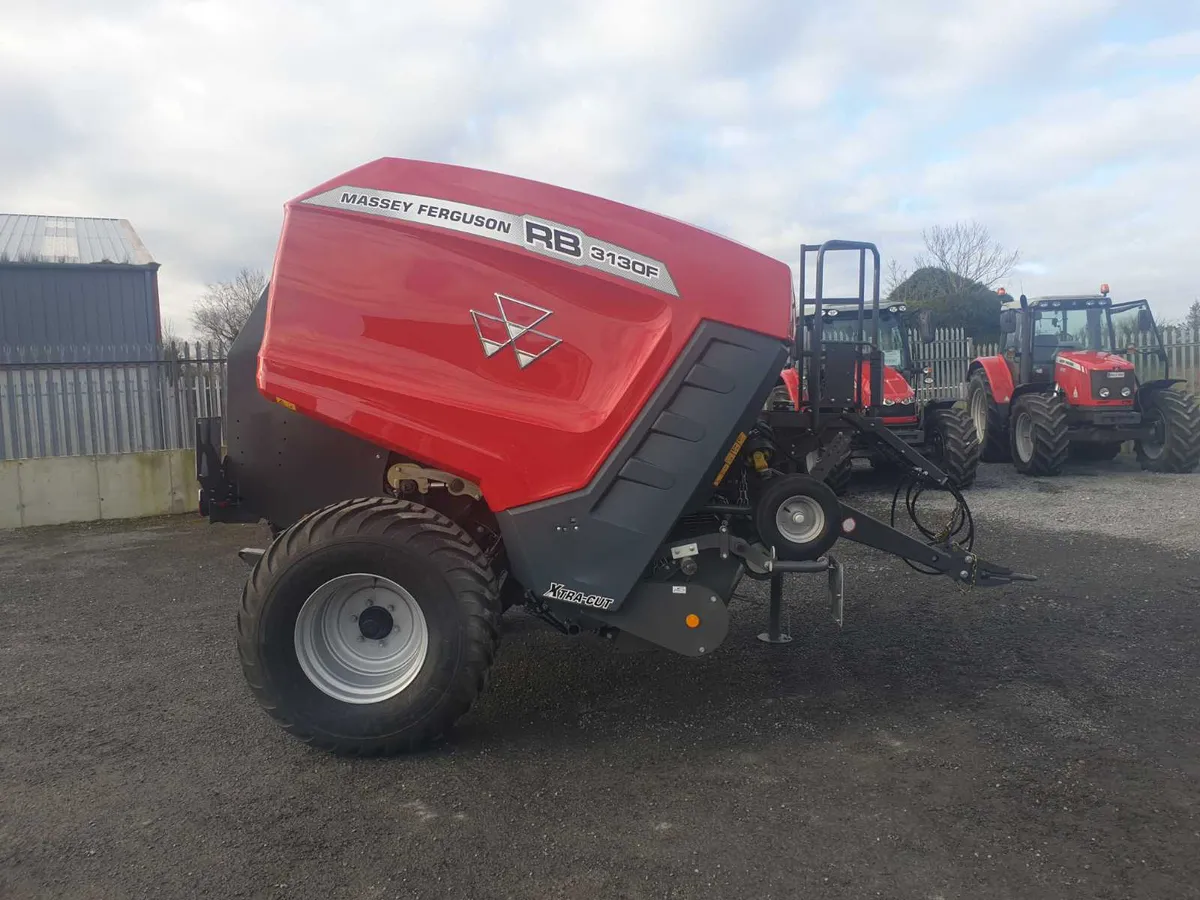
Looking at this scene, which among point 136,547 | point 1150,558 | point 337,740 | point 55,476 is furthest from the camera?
point 55,476

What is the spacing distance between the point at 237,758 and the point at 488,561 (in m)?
1.29

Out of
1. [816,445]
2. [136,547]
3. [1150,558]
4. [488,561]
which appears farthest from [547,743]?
[136,547]

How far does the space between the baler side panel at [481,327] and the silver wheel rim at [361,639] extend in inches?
24.1

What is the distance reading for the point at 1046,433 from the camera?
36.7ft

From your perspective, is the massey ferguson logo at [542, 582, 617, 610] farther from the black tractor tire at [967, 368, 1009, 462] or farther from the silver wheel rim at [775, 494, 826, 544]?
the black tractor tire at [967, 368, 1009, 462]

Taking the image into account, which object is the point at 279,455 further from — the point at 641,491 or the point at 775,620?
the point at 775,620

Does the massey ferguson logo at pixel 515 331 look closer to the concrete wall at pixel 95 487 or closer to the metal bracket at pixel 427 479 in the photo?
the metal bracket at pixel 427 479

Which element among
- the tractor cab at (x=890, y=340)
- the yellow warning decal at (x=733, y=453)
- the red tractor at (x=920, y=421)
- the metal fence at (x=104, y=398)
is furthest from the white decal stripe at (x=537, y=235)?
the metal fence at (x=104, y=398)

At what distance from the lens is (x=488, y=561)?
11.8 ft

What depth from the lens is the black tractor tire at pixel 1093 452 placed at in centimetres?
1263

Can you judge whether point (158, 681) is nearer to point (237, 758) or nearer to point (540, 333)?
point (237, 758)

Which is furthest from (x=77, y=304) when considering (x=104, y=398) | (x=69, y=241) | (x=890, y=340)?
(x=890, y=340)

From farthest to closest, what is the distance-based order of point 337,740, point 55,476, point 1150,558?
1. point 55,476
2. point 1150,558
3. point 337,740

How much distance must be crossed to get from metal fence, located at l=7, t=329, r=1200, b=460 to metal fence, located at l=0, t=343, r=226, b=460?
0.01 meters
